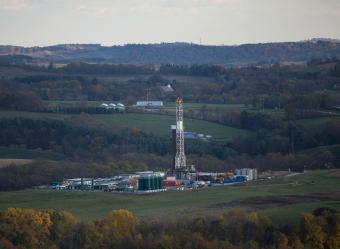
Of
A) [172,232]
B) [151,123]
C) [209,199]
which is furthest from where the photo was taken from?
[151,123]

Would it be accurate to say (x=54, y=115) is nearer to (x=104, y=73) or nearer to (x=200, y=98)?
(x=200, y=98)

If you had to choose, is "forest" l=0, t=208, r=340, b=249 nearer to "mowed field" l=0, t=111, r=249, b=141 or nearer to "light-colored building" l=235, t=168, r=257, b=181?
"light-colored building" l=235, t=168, r=257, b=181

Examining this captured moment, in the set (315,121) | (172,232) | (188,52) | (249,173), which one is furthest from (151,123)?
(188,52)

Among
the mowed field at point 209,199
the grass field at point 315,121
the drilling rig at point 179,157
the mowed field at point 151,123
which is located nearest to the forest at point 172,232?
the mowed field at point 209,199

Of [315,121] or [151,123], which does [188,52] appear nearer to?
[151,123]

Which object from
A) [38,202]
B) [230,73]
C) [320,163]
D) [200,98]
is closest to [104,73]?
[230,73]

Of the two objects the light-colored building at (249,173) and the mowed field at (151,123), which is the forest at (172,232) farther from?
the mowed field at (151,123)

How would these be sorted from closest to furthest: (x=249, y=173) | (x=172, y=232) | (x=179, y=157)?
(x=172, y=232) → (x=249, y=173) → (x=179, y=157)
